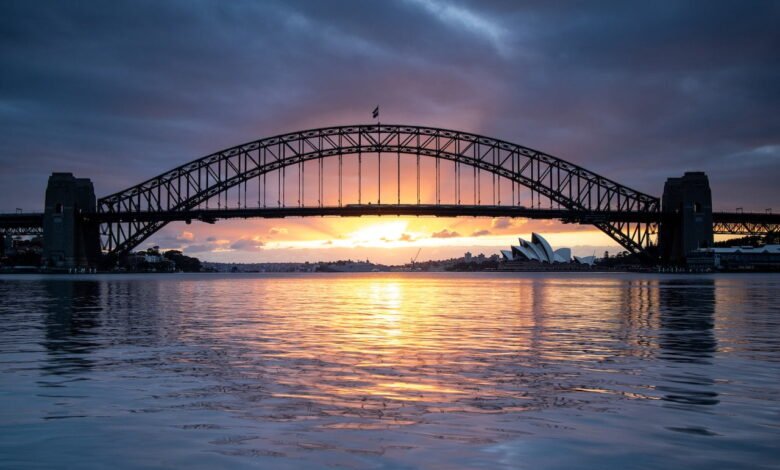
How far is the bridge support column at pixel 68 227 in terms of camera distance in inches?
5148

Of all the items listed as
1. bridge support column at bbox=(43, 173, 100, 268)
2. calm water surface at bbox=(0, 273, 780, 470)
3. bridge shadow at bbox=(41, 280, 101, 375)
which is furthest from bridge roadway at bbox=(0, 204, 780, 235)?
calm water surface at bbox=(0, 273, 780, 470)

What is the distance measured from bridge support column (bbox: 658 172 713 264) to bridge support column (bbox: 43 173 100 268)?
104712 mm

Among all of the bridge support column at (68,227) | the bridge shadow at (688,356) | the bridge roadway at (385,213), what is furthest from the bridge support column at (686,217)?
the bridge shadow at (688,356)

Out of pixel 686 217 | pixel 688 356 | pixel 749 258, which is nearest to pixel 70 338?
pixel 688 356

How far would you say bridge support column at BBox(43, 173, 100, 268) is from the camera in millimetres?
130750

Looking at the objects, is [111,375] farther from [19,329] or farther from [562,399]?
[19,329]

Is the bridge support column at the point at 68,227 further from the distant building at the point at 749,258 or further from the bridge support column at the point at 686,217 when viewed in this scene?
the distant building at the point at 749,258

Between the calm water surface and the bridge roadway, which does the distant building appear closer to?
the bridge roadway

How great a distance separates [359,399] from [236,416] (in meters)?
1.92

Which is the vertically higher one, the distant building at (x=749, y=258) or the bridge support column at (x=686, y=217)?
the bridge support column at (x=686, y=217)

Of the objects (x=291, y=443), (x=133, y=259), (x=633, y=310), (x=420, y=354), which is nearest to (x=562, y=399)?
(x=291, y=443)

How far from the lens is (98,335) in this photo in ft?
67.7

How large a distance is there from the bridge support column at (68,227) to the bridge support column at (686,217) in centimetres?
10471

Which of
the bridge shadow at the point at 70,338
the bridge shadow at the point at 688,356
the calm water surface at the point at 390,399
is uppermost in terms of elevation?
the bridge shadow at the point at 70,338
